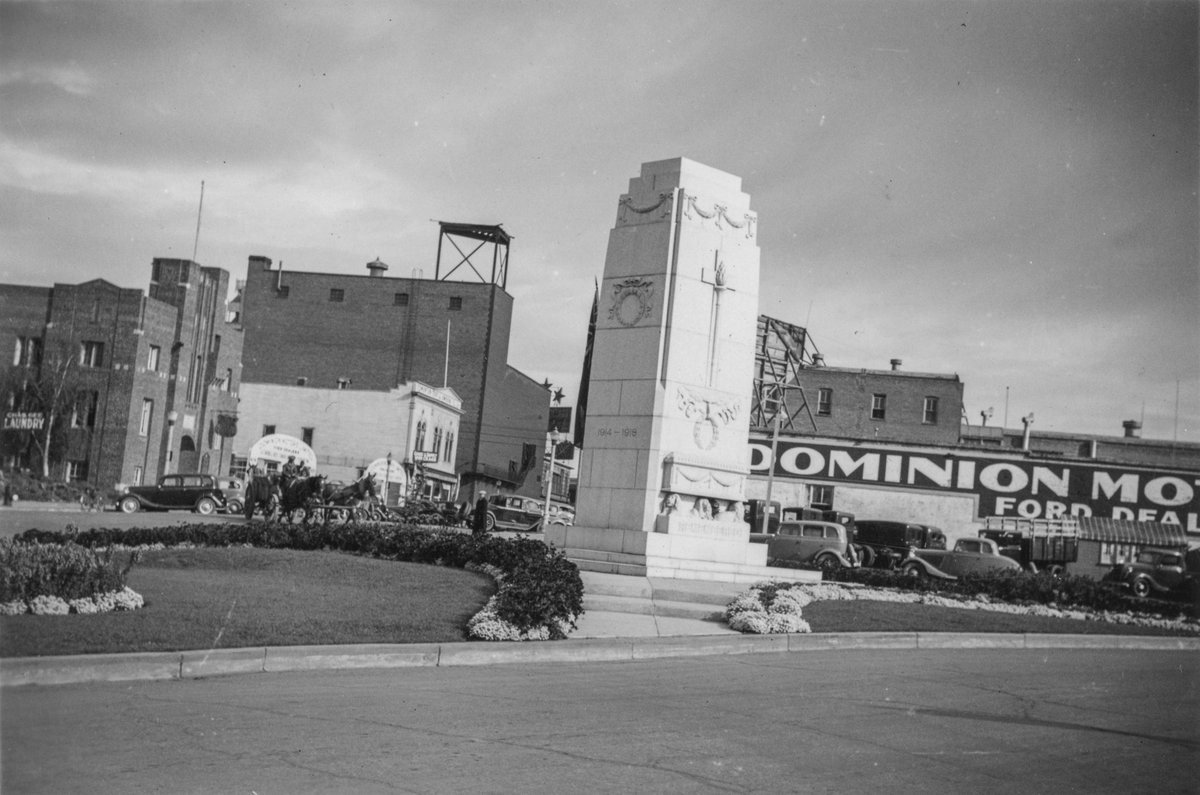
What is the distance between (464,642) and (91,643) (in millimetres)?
3832

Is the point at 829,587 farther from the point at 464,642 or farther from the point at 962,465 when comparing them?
the point at 962,465

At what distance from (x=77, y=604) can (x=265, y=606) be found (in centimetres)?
217

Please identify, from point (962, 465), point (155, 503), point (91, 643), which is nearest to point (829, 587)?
point (91, 643)

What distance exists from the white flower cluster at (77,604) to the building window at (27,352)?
126ft

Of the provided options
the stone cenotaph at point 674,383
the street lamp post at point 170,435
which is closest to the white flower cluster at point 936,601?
the stone cenotaph at point 674,383

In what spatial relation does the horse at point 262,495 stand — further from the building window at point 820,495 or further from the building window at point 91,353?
the building window at point 820,495

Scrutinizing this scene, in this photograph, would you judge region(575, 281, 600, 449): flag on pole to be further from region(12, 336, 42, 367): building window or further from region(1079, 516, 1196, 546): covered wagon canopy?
region(12, 336, 42, 367): building window

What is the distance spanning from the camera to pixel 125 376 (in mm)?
53250

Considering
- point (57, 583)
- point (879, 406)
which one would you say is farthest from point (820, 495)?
point (57, 583)

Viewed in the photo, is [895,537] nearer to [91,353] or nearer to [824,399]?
[824,399]

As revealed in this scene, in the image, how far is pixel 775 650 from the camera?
46.2 feet

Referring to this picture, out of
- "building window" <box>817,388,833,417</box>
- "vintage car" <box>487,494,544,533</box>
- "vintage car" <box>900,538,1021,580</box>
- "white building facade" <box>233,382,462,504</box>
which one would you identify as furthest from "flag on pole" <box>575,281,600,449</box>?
"building window" <box>817,388,833,417</box>

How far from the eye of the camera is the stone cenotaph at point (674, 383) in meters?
20.4

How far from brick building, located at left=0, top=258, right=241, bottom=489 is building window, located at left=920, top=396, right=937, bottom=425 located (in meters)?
42.8
